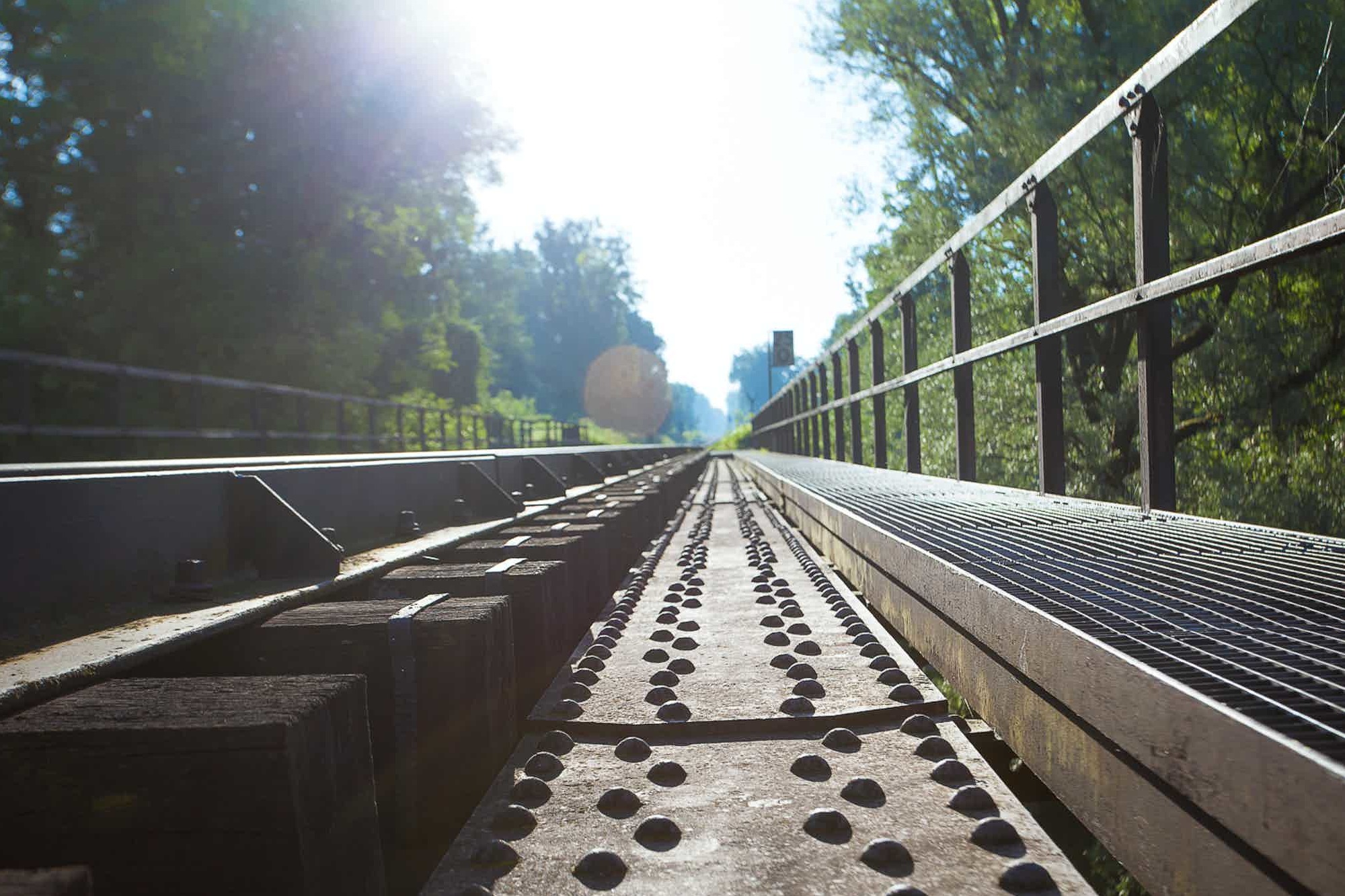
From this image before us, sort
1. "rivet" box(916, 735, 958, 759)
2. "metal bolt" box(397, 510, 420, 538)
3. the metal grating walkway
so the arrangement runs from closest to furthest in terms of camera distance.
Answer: the metal grating walkway → "rivet" box(916, 735, 958, 759) → "metal bolt" box(397, 510, 420, 538)

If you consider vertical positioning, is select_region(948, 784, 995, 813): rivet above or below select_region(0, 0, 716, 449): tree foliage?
below

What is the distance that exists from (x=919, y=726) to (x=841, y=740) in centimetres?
19

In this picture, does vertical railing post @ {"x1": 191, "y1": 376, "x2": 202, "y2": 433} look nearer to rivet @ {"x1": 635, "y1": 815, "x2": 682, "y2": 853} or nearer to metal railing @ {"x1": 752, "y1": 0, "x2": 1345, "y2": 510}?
metal railing @ {"x1": 752, "y1": 0, "x2": 1345, "y2": 510}

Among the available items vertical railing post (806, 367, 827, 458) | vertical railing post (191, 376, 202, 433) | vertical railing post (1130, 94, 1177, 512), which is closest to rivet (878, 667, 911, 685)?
vertical railing post (1130, 94, 1177, 512)

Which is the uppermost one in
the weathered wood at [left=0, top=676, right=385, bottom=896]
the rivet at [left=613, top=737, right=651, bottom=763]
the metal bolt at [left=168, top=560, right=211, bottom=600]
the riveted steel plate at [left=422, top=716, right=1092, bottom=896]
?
the metal bolt at [left=168, top=560, right=211, bottom=600]

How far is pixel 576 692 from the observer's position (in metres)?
2.48

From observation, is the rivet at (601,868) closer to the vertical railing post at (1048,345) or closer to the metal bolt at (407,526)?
the metal bolt at (407,526)

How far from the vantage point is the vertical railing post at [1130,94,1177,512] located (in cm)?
414

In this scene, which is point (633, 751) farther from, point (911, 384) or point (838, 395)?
point (838, 395)

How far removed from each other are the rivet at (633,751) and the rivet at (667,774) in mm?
90

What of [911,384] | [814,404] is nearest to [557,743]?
[911,384]

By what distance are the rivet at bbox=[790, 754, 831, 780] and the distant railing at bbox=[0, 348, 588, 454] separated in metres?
9.10

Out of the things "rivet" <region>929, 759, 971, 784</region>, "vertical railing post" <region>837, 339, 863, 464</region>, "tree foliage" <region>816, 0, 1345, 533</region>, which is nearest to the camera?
"rivet" <region>929, 759, 971, 784</region>

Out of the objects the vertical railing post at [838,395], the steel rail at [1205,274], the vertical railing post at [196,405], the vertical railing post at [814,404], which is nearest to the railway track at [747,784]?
the steel rail at [1205,274]
